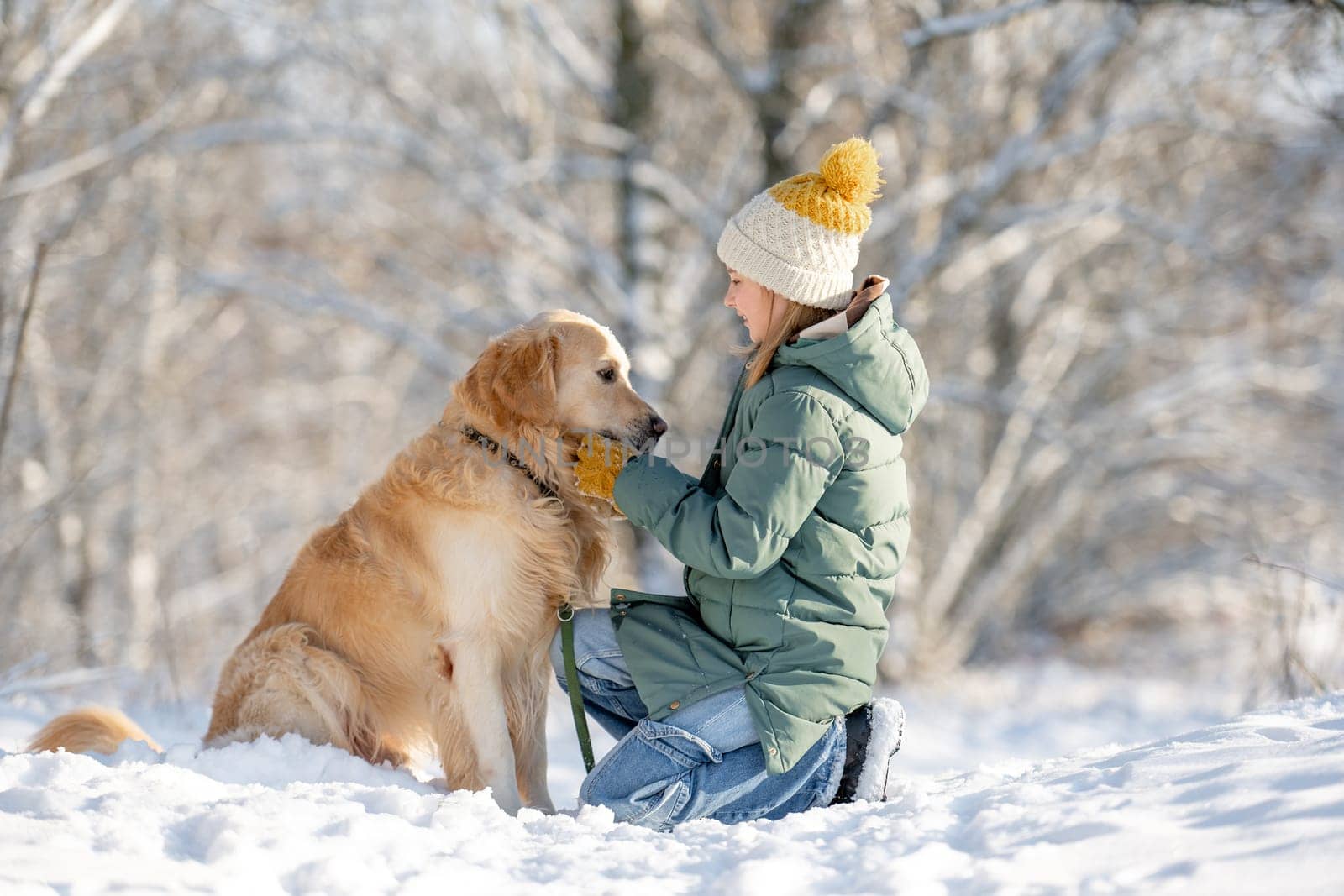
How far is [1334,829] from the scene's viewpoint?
197cm

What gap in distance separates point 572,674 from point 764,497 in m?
0.90

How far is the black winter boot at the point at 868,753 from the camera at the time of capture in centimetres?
294

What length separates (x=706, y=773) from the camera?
288 cm

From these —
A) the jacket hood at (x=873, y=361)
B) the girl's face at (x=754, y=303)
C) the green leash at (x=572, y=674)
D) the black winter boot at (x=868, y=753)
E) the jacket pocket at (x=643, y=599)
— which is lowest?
the black winter boot at (x=868, y=753)

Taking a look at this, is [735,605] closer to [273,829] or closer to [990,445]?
[273,829]

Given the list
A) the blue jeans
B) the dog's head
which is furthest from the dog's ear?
the blue jeans

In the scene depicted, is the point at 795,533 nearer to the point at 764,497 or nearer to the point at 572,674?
the point at 764,497

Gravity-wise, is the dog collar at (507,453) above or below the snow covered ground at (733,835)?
above

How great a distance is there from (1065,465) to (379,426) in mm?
9060

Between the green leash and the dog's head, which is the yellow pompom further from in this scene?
the green leash

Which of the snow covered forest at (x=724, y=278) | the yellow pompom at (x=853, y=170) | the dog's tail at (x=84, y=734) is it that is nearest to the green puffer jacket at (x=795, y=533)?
the yellow pompom at (x=853, y=170)

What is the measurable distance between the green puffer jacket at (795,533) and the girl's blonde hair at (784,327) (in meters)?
0.03

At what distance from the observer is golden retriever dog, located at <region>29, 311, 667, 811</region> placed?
313cm

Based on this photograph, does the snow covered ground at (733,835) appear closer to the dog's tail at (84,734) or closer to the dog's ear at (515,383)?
the dog's tail at (84,734)
